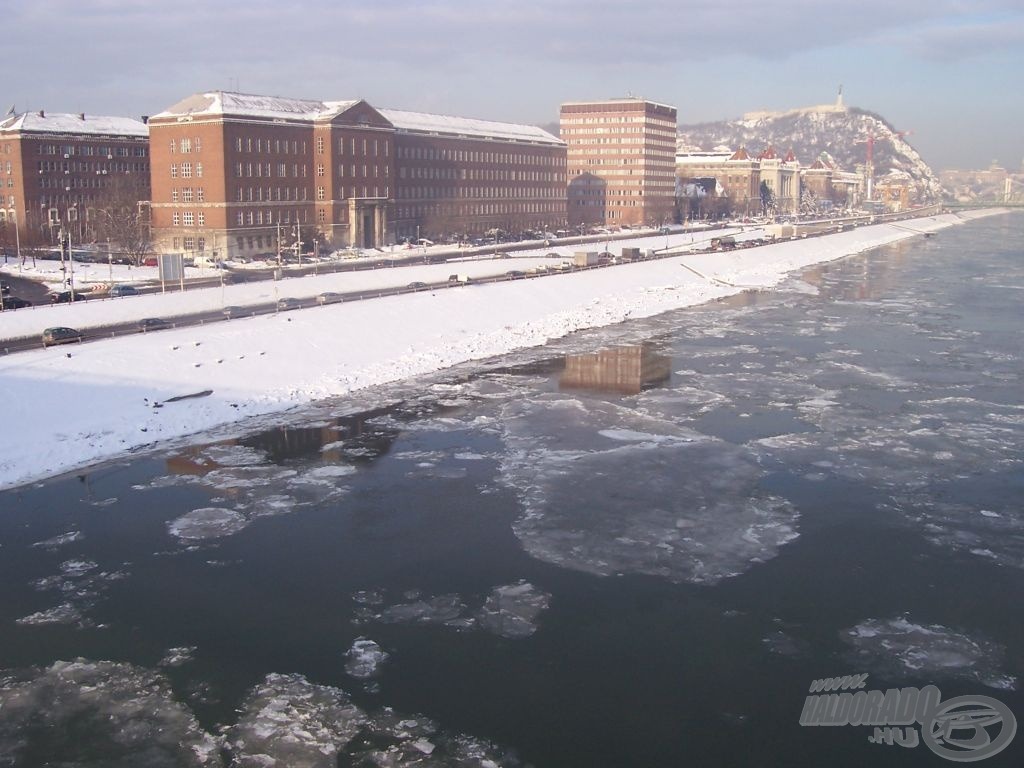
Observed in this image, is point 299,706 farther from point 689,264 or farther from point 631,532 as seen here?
point 689,264

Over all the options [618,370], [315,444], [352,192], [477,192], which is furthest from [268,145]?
[315,444]

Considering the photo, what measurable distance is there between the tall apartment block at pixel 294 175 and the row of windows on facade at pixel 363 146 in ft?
0.47

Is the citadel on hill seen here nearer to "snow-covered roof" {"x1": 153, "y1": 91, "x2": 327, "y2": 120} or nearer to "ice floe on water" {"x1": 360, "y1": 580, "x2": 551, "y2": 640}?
"snow-covered roof" {"x1": 153, "y1": 91, "x2": 327, "y2": 120}

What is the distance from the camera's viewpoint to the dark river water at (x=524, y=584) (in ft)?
52.9

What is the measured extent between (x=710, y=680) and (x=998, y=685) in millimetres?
4940

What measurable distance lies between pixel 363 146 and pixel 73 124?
3796 centimetres

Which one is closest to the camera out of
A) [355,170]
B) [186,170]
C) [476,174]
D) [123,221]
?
[123,221]

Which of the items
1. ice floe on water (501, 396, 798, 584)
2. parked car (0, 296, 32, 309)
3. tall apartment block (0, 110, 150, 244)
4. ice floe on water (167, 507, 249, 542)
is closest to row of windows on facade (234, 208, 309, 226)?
tall apartment block (0, 110, 150, 244)

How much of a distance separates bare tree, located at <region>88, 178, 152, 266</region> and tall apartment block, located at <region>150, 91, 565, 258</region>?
3123 mm

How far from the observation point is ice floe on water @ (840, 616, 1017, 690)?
17.7 m

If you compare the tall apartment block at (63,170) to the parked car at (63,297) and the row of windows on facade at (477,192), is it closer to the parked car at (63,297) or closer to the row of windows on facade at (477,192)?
the row of windows on facade at (477,192)

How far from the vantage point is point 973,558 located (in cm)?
2291

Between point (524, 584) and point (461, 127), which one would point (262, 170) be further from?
point (524, 584)

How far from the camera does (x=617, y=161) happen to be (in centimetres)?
18225
